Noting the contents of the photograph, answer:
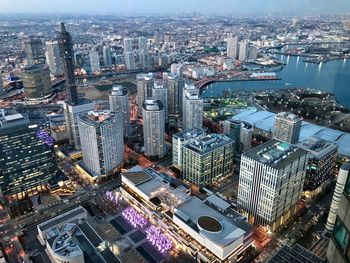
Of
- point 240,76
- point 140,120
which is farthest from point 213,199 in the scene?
point 240,76

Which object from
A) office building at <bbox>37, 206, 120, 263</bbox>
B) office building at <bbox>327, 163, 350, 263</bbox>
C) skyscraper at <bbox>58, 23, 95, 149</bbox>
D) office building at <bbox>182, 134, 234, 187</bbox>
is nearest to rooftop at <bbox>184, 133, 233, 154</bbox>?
office building at <bbox>182, 134, 234, 187</bbox>

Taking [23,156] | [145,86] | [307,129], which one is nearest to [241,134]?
[307,129]

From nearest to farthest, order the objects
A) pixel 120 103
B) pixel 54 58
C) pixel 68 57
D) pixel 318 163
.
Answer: pixel 318 163, pixel 68 57, pixel 120 103, pixel 54 58

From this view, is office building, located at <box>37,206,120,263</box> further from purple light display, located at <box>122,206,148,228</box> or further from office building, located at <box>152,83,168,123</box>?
office building, located at <box>152,83,168,123</box>

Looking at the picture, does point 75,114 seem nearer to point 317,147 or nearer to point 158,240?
→ point 158,240

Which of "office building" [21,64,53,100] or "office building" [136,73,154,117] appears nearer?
"office building" [136,73,154,117]

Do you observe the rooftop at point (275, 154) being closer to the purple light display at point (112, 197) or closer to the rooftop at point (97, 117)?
the purple light display at point (112, 197)
